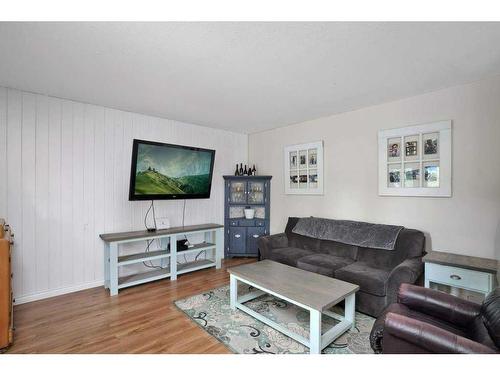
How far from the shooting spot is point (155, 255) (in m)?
3.47

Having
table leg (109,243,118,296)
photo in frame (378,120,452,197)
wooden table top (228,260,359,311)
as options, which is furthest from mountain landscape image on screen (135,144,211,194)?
photo in frame (378,120,452,197)

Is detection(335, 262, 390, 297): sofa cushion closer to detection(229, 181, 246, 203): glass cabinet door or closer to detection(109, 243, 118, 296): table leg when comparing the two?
detection(229, 181, 246, 203): glass cabinet door

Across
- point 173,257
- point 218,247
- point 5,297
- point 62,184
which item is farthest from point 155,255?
point 5,297

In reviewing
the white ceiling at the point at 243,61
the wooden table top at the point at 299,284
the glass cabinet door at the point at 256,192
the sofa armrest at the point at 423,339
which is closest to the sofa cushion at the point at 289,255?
the wooden table top at the point at 299,284

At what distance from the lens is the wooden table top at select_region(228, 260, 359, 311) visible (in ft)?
6.54

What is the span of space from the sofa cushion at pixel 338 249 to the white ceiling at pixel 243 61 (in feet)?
6.26

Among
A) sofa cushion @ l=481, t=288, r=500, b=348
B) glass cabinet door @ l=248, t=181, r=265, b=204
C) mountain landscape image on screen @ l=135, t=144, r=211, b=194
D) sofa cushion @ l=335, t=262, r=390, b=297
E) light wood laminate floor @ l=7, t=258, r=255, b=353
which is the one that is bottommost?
light wood laminate floor @ l=7, t=258, r=255, b=353

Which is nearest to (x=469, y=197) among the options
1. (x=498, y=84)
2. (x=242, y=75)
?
(x=498, y=84)

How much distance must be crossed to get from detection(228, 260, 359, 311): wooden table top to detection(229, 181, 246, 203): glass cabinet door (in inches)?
77.8

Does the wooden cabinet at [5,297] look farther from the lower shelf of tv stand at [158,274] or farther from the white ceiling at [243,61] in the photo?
the white ceiling at [243,61]

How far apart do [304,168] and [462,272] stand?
8.00 ft

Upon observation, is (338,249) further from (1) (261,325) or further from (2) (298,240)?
(1) (261,325)

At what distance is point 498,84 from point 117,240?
450 centimetres
